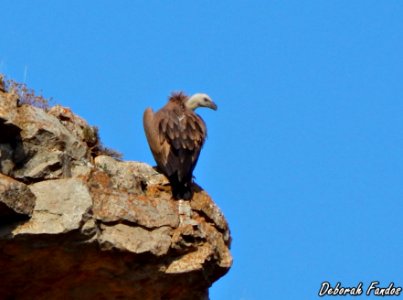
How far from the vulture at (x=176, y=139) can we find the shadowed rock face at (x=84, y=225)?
423mm

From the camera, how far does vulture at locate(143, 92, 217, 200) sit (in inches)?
603

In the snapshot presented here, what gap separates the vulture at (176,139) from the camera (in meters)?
15.3

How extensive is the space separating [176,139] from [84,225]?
354 cm

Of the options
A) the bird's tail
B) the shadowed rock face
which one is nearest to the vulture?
the bird's tail

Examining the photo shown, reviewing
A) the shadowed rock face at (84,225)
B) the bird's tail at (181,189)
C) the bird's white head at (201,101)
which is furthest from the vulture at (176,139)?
the bird's white head at (201,101)

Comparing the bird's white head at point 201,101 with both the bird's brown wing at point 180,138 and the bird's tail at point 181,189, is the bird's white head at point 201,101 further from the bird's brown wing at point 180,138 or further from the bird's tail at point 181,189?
the bird's tail at point 181,189

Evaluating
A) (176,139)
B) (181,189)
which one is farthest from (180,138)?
(181,189)

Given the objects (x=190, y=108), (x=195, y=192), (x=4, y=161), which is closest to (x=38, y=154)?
(x=4, y=161)

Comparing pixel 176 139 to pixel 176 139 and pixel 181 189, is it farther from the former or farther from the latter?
pixel 181 189

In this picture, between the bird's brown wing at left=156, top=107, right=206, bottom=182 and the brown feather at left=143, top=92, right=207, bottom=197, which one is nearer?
the brown feather at left=143, top=92, right=207, bottom=197

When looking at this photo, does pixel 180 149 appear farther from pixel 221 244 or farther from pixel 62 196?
pixel 62 196

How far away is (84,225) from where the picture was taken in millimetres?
13078

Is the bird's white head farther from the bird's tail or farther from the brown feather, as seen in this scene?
the bird's tail

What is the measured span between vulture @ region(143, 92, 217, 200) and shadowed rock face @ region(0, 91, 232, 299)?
423mm
